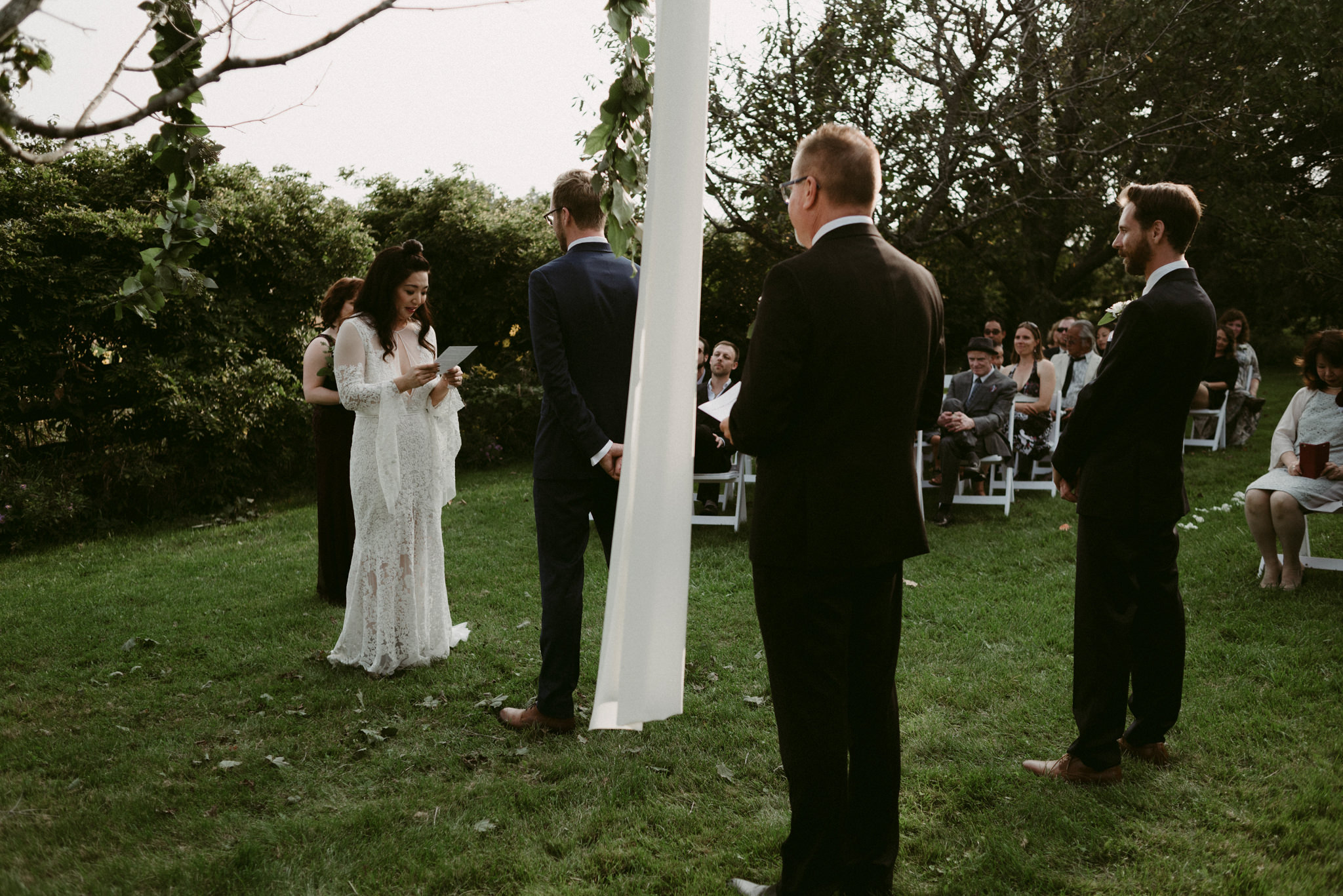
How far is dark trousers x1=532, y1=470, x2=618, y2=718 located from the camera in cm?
414

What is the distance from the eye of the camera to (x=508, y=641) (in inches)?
223

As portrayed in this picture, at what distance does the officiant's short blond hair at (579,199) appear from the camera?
408cm

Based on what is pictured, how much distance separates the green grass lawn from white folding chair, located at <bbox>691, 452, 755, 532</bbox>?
1.81m

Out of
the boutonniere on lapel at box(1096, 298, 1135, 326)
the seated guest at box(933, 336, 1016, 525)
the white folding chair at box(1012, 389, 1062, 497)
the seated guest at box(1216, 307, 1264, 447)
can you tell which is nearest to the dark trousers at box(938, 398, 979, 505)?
the seated guest at box(933, 336, 1016, 525)

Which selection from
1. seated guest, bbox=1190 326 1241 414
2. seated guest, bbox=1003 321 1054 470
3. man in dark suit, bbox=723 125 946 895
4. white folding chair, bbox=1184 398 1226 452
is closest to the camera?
man in dark suit, bbox=723 125 946 895

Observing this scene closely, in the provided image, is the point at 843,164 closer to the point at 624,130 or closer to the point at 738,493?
the point at 624,130

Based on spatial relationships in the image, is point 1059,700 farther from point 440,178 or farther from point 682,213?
point 440,178

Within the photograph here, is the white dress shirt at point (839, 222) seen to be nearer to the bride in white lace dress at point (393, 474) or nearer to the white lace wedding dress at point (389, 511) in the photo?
the bride in white lace dress at point (393, 474)

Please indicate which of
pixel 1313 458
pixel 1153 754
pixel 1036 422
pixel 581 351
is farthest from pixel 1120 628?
pixel 1036 422

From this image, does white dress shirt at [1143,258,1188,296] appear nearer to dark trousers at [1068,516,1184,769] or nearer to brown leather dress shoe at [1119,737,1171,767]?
dark trousers at [1068,516,1184,769]

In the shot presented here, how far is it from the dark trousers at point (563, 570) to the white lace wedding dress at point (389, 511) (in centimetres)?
132

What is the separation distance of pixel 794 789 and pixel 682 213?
5.79 ft

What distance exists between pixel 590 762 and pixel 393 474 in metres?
2.13

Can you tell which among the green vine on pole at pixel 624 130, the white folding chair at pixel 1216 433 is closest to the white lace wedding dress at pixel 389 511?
the green vine on pole at pixel 624 130
